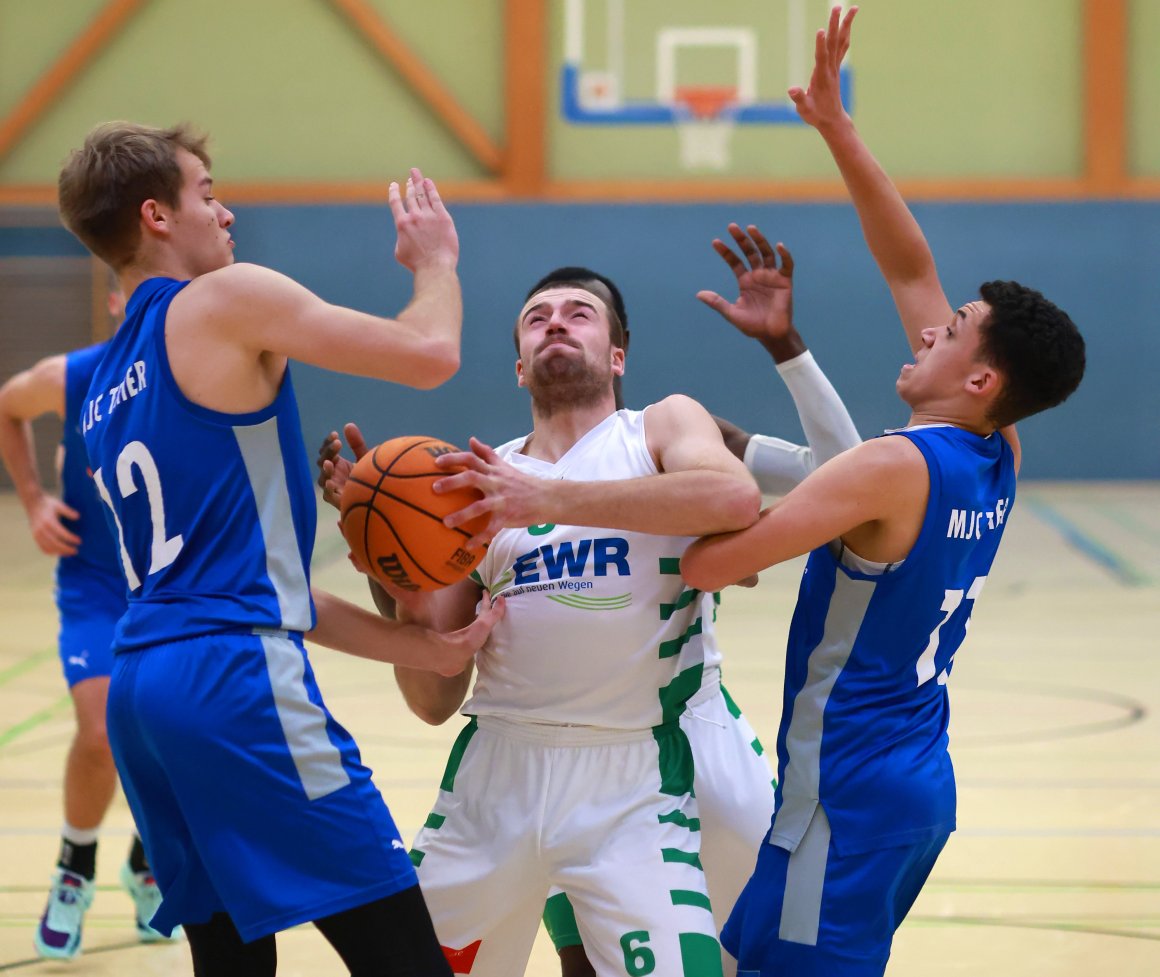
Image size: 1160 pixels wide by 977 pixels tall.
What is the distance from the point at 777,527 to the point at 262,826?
1144 mm

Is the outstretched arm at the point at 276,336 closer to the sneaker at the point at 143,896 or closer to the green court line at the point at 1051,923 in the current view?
the sneaker at the point at 143,896

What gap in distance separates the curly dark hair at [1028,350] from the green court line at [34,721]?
216 inches

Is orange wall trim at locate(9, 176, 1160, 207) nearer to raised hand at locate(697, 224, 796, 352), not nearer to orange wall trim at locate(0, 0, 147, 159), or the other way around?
orange wall trim at locate(0, 0, 147, 159)

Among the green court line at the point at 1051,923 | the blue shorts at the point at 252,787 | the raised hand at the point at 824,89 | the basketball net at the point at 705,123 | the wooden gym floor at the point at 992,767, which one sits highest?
the basketball net at the point at 705,123

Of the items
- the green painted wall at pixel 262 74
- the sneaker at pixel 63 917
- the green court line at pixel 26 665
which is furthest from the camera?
the green painted wall at pixel 262 74

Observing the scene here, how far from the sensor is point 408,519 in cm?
307

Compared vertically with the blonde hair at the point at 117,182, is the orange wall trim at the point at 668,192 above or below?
above

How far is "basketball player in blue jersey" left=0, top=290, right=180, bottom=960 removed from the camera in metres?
4.78

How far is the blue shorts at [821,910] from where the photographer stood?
9.87 feet

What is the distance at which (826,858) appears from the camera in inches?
121

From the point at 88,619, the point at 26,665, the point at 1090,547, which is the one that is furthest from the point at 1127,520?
the point at 88,619

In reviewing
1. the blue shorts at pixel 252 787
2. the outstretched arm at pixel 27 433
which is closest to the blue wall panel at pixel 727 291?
the outstretched arm at pixel 27 433

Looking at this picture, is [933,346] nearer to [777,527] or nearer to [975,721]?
[777,527]

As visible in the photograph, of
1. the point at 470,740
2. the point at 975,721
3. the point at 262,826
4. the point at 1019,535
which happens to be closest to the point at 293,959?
the point at 470,740
